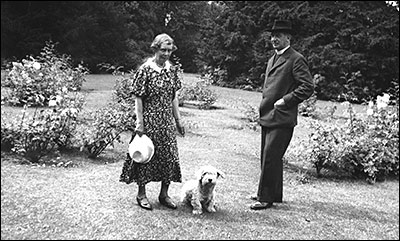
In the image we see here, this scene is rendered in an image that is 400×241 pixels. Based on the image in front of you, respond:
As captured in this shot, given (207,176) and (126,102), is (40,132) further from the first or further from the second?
(126,102)

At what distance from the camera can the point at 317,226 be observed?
4.01 metres

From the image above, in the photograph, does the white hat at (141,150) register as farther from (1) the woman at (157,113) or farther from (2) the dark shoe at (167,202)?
(2) the dark shoe at (167,202)

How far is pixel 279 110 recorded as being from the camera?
4102 millimetres

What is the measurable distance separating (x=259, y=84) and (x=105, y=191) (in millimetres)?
20119

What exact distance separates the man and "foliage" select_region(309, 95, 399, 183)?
192cm

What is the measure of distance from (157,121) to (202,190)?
76 cm

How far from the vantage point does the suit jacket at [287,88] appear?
404 centimetres

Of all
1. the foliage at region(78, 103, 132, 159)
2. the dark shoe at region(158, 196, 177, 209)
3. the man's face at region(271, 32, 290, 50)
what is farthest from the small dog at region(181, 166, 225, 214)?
the foliage at region(78, 103, 132, 159)

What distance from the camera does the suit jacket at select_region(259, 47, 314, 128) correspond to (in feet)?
13.3

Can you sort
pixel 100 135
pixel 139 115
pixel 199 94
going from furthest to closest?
1. pixel 199 94
2. pixel 100 135
3. pixel 139 115

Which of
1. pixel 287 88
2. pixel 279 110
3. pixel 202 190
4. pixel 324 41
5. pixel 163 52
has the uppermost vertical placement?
pixel 324 41

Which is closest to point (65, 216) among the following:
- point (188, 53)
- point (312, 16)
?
point (312, 16)

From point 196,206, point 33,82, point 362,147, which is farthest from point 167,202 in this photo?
point 33,82

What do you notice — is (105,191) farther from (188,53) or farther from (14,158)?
(188,53)
